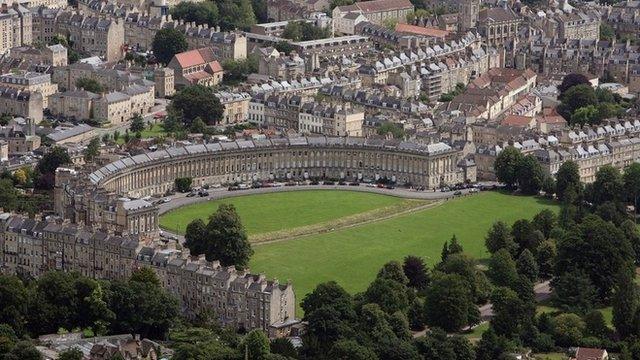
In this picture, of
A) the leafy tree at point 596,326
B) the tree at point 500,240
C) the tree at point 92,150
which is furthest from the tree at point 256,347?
the tree at point 92,150

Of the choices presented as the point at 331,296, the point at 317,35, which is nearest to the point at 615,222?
the point at 331,296

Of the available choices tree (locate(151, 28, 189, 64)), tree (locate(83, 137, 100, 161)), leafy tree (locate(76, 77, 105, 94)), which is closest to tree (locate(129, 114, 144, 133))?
leafy tree (locate(76, 77, 105, 94))

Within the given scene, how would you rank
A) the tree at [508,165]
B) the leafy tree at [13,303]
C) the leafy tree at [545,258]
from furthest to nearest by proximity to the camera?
1. the tree at [508,165]
2. the leafy tree at [545,258]
3. the leafy tree at [13,303]

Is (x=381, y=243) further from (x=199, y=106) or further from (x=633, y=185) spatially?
(x=199, y=106)

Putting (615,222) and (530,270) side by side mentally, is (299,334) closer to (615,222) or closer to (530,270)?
(530,270)

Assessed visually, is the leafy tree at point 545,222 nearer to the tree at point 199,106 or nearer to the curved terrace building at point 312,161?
the curved terrace building at point 312,161

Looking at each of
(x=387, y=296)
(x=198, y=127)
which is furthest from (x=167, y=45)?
(x=387, y=296)

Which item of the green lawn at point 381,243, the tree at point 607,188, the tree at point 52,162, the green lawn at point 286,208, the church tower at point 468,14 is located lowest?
the green lawn at point 381,243
